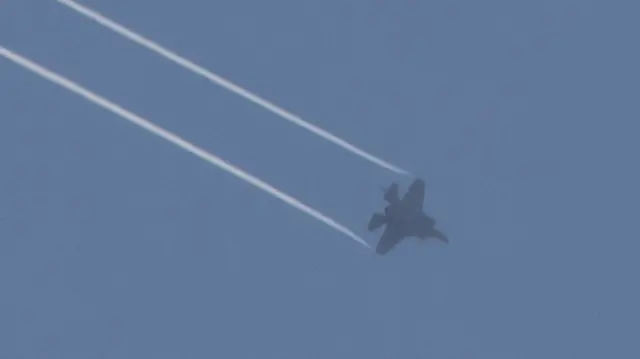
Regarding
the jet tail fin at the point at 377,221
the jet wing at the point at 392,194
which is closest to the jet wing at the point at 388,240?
the jet tail fin at the point at 377,221

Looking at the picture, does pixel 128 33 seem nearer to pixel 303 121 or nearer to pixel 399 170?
pixel 303 121

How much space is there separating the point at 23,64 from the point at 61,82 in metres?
1.54

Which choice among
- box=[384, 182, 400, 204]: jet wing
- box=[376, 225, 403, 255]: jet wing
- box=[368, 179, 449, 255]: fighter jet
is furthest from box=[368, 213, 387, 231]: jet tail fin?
box=[384, 182, 400, 204]: jet wing

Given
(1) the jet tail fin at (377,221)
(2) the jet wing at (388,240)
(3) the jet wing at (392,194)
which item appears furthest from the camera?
(2) the jet wing at (388,240)

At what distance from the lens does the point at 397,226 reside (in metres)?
55.0

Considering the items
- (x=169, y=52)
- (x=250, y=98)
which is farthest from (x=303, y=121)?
(x=169, y=52)

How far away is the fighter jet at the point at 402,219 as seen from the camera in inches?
2152

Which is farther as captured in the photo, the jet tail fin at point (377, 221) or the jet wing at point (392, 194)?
the jet tail fin at point (377, 221)

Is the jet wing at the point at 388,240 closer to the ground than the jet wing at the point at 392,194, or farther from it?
closer to the ground

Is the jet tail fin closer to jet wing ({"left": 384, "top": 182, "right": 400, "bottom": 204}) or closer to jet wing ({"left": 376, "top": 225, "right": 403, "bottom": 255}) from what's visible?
jet wing ({"left": 376, "top": 225, "right": 403, "bottom": 255})

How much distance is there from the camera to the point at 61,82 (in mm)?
54281

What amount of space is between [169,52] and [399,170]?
9.96 metres

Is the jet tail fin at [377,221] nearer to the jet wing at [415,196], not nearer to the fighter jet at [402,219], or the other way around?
the fighter jet at [402,219]

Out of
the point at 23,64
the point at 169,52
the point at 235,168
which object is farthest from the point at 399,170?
the point at 23,64
